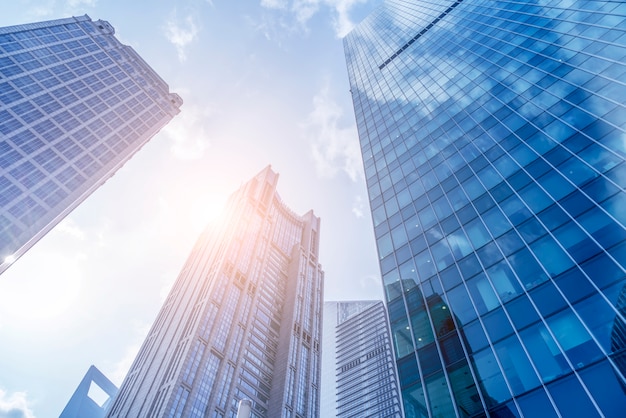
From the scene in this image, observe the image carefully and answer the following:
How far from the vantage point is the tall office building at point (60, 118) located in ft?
270

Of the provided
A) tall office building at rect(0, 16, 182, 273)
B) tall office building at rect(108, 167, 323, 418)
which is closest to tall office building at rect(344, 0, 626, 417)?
tall office building at rect(108, 167, 323, 418)

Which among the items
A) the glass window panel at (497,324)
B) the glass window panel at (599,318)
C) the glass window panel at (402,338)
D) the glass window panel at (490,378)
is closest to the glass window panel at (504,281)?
the glass window panel at (497,324)

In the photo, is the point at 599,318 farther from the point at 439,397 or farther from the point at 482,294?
the point at 439,397

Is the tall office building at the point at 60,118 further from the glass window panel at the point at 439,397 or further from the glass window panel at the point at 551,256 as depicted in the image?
the glass window panel at the point at 551,256

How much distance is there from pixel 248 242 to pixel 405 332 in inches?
4666

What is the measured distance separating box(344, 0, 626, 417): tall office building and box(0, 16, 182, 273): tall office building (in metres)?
78.4

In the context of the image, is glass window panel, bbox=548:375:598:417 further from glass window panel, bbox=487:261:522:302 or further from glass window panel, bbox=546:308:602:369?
glass window panel, bbox=487:261:522:302

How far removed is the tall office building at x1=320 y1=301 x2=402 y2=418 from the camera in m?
140

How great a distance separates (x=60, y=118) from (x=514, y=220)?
108217 mm

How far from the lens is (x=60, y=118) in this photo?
9706cm

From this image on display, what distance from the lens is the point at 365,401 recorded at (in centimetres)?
14362

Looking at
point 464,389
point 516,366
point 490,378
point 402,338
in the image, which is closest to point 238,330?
point 402,338

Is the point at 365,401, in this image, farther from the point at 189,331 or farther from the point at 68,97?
the point at 68,97

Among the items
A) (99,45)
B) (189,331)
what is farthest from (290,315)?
(99,45)
